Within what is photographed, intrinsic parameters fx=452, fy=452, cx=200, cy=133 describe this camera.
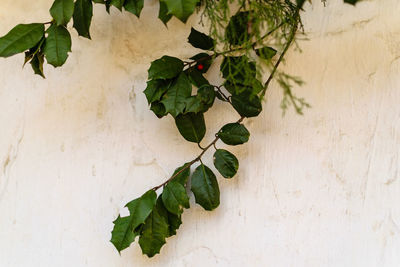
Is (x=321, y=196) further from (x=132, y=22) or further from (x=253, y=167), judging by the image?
(x=132, y=22)

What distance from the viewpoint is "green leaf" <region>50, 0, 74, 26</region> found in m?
0.79

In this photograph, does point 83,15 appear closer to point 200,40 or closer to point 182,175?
point 200,40

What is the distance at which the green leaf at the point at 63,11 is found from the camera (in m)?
0.79

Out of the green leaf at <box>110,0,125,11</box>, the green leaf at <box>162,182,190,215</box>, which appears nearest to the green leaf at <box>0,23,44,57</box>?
the green leaf at <box>110,0,125,11</box>

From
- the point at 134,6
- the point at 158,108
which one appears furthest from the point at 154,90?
the point at 134,6

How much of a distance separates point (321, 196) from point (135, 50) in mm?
481

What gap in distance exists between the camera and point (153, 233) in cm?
83

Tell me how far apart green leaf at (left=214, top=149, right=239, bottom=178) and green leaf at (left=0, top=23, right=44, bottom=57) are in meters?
0.39

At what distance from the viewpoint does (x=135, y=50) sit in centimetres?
95

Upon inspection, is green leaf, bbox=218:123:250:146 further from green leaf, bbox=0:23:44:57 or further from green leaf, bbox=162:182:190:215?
green leaf, bbox=0:23:44:57

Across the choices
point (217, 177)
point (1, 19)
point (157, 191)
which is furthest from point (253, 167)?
point (1, 19)

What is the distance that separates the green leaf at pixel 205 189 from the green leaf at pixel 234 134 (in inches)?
2.8

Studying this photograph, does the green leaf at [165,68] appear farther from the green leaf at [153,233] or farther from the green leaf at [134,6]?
the green leaf at [153,233]

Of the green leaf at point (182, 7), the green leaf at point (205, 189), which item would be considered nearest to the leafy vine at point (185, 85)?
the green leaf at point (205, 189)
